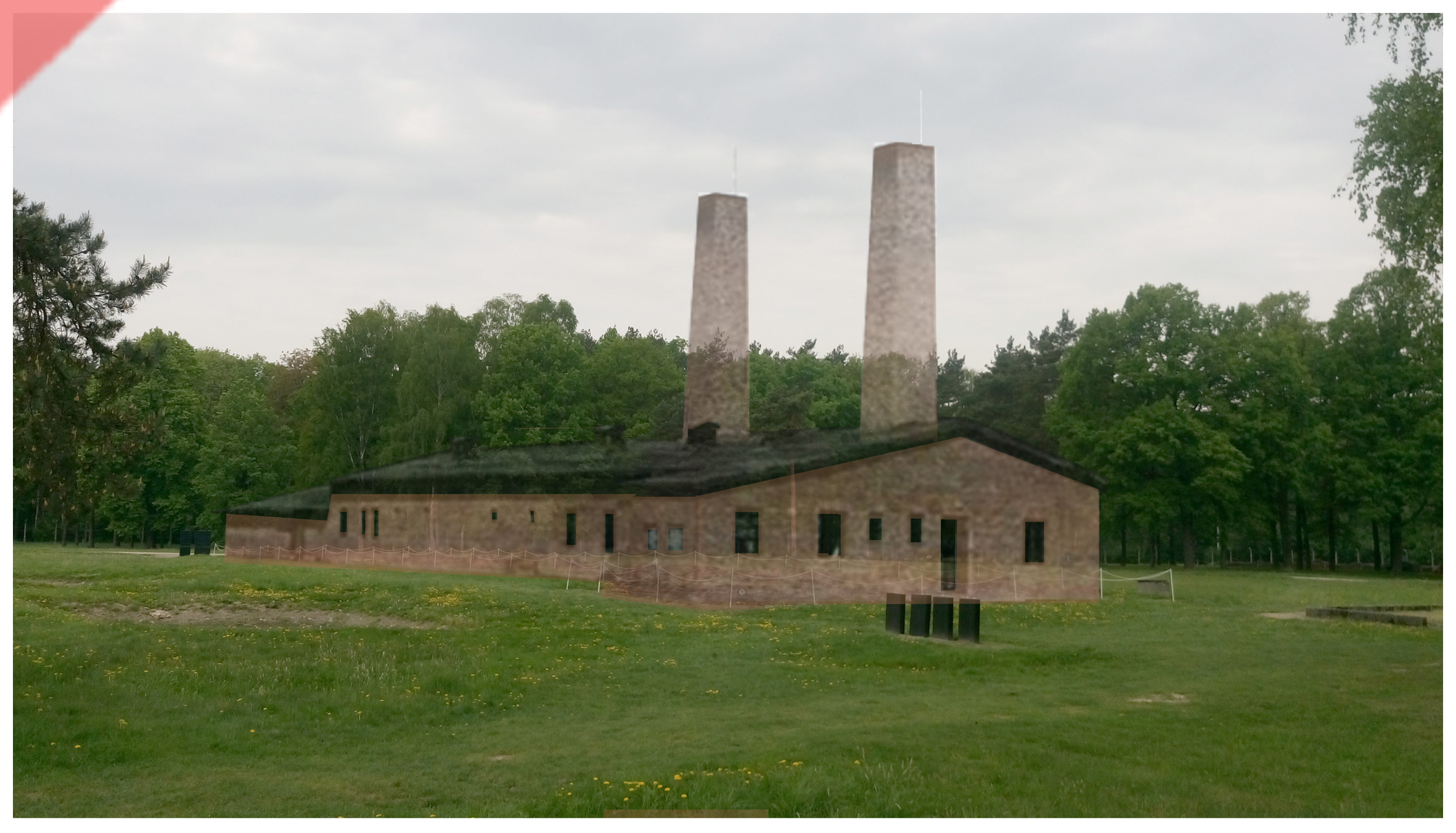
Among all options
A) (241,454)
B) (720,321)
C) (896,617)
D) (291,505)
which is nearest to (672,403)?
(720,321)

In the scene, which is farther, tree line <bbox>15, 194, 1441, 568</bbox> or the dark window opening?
the dark window opening

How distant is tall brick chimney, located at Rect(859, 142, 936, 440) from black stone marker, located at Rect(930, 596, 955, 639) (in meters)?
13.3

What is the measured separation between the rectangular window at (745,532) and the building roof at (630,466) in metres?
0.86

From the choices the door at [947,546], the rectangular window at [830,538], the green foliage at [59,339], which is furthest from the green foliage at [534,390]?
the green foliage at [59,339]

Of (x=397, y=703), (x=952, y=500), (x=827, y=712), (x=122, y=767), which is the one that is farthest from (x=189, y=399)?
(x=952, y=500)

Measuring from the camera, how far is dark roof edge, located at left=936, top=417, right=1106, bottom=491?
111ft

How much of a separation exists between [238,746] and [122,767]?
4.43 ft

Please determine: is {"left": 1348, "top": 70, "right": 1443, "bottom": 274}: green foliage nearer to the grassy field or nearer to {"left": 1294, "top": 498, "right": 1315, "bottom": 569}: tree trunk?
the grassy field

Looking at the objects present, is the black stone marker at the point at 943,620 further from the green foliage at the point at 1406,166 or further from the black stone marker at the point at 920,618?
the green foliage at the point at 1406,166

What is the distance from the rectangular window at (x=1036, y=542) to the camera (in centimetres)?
3394

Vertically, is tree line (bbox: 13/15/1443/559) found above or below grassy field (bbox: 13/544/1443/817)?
above

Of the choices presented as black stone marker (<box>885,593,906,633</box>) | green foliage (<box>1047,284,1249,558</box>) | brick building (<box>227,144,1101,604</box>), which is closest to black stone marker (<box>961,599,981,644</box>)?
black stone marker (<box>885,593,906,633</box>)

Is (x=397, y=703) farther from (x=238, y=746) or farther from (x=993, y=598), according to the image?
(x=993, y=598)

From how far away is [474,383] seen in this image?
3456 cm
